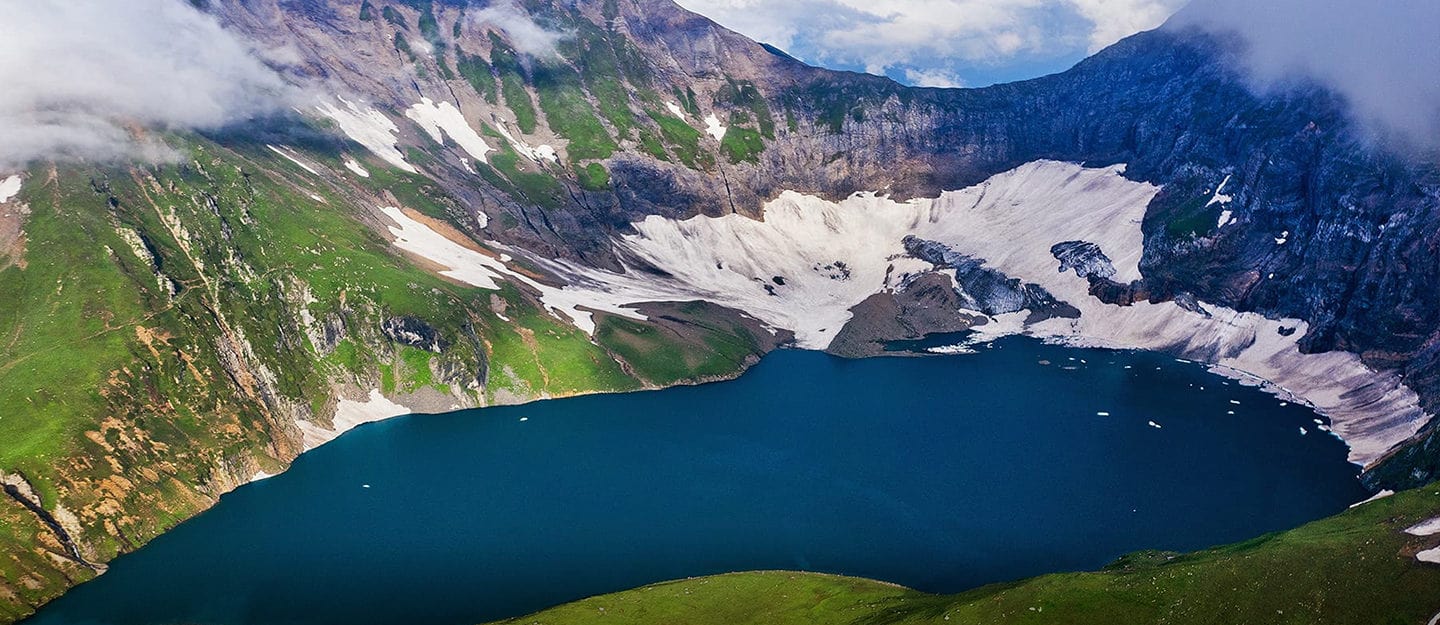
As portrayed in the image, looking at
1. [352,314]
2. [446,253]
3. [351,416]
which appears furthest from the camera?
[446,253]

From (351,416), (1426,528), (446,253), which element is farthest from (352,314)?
(1426,528)

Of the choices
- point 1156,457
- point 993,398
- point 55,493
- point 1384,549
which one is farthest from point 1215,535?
point 55,493

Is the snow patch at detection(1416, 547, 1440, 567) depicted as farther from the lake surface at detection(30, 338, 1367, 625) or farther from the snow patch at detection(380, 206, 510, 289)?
the snow patch at detection(380, 206, 510, 289)

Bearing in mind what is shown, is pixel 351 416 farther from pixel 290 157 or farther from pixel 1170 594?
pixel 1170 594

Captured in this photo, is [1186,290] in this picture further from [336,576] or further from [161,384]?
[161,384]

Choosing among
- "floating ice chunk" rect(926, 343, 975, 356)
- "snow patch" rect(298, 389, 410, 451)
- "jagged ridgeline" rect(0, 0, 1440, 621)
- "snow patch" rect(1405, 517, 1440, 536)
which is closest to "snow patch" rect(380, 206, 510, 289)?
"jagged ridgeline" rect(0, 0, 1440, 621)

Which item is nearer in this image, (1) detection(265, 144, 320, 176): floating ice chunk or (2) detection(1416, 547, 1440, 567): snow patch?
(2) detection(1416, 547, 1440, 567): snow patch
